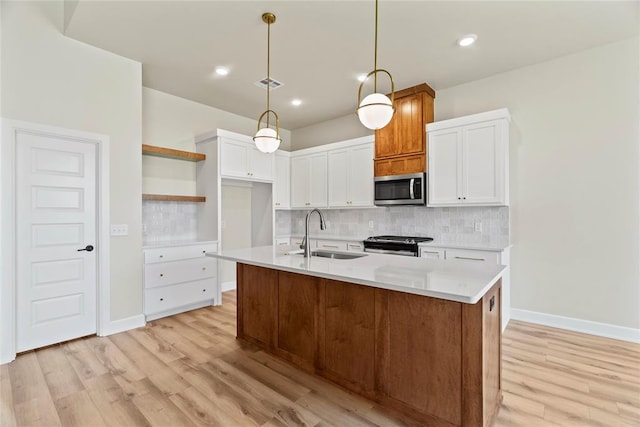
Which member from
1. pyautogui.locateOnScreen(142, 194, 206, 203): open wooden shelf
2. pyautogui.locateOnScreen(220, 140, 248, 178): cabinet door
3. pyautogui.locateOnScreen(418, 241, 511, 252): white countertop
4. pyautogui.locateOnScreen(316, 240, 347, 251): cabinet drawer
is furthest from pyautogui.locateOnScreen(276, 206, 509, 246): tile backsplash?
pyautogui.locateOnScreen(142, 194, 206, 203): open wooden shelf

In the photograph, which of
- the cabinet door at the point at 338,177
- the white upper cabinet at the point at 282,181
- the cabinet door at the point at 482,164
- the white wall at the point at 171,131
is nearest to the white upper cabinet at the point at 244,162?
the white upper cabinet at the point at 282,181

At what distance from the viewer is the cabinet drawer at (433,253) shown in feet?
12.1

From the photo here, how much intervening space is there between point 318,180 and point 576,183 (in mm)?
3452

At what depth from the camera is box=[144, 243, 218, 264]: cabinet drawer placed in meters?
3.62

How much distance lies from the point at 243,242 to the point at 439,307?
4151 millimetres

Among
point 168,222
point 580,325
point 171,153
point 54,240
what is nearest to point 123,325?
point 54,240

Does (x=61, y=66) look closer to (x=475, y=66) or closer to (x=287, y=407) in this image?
(x=287, y=407)

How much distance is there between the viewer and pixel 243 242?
17.5 feet

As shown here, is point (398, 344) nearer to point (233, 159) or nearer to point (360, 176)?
point (360, 176)

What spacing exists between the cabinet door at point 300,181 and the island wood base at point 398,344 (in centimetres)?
301

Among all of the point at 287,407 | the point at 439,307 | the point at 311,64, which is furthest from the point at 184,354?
the point at 311,64

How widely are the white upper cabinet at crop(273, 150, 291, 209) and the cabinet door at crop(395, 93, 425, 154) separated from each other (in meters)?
2.22

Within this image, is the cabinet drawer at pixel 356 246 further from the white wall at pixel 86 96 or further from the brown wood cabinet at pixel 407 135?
the white wall at pixel 86 96

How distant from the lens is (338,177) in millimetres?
5000
